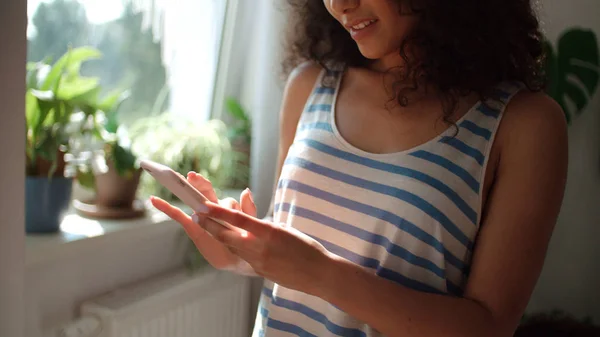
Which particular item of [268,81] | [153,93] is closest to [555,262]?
[268,81]

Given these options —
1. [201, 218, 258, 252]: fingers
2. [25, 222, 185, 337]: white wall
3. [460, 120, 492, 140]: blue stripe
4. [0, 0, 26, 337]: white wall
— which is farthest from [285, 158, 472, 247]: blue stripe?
[25, 222, 185, 337]: white wall

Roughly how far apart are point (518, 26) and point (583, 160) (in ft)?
3.61

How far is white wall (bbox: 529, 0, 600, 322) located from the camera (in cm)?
169

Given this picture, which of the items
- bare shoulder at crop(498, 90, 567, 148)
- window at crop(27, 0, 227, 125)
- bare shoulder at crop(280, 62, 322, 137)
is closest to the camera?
bare shoulder at crop(498, 90, 567, 148)

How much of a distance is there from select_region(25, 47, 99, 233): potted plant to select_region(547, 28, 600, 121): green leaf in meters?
1.38

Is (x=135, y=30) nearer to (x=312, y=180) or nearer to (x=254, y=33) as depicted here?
(x=254, y=33)

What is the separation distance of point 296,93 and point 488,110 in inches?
13.6

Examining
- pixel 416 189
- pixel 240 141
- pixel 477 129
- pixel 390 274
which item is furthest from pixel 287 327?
pixel 240 141

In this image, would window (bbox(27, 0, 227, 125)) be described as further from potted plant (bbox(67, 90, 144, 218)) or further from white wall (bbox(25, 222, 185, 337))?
white wall (bbox(25, 222, 185, 337))

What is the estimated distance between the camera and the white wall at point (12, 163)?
77 centimetres

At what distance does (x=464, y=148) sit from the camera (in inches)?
29.1

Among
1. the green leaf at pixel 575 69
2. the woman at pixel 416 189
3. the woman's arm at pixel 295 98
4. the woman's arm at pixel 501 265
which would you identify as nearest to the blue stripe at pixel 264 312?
the woman at pixel 416 189

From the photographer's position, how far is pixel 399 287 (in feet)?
2.23

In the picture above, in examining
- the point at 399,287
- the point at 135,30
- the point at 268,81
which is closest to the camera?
the point at 399,287
